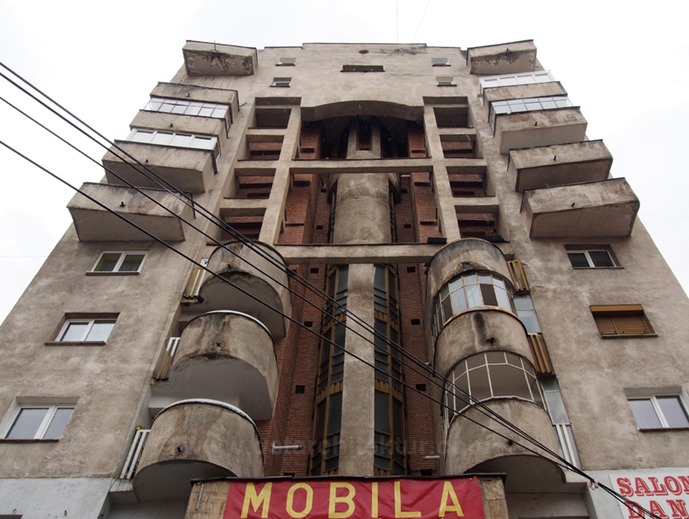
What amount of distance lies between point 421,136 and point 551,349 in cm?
1759

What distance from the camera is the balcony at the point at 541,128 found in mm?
24781

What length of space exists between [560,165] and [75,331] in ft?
56.5

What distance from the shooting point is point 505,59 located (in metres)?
33.0

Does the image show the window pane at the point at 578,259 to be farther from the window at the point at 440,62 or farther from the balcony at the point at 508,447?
the window at the point at 440,62

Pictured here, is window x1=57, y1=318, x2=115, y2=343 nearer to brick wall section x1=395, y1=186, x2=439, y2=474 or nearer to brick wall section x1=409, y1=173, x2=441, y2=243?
brick wall section x1=395, y1=186, x2=439, y2=474

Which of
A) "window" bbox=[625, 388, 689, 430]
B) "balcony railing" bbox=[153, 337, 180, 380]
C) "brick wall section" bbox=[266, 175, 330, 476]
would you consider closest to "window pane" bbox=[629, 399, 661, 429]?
"window" bbox=[625, 388, 689, 430]

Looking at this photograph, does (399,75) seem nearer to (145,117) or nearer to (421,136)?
(421,136)

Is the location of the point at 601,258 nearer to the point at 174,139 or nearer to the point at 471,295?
the point at 471,295

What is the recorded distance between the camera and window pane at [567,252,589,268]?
64.1ft

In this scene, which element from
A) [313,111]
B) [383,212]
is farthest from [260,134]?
[383,212]

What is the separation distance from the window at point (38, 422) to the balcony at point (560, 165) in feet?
55.3

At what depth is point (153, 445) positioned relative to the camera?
42.2 feet

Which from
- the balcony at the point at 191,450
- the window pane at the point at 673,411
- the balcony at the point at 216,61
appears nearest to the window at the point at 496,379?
the window pane at the point at 673,411

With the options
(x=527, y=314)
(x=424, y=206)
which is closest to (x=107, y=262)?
(x=424, y=206)
